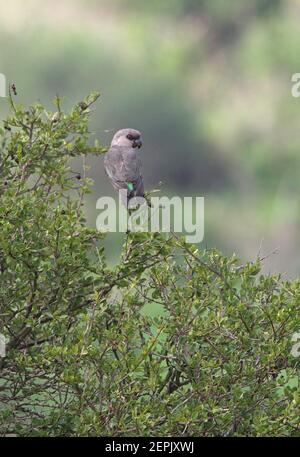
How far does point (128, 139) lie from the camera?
705 centimetres

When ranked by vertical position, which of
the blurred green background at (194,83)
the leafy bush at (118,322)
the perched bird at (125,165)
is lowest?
the leafy bush at (118,322)

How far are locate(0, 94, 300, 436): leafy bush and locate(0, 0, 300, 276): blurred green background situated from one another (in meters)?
23.5

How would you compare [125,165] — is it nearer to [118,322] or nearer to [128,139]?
[128,139]

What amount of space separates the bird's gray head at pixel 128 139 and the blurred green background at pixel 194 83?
21.5 meters

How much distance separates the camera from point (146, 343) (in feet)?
15.5

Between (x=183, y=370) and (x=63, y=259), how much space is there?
0.58 m

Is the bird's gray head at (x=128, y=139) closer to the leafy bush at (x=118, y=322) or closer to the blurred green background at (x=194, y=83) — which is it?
the leafy bush at (x=118, y=322)

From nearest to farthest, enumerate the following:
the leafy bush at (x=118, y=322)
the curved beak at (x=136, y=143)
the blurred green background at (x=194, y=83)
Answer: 1. the leafy bush at (x=118, y=322)
2. the curved beak at (x=136, y=143)
3. the blurred green background at (x=194, y=83)

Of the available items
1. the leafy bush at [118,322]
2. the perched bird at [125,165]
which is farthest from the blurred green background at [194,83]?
the leafy bush at [118,322]

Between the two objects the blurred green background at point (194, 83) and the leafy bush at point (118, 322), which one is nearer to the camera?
the leafy bush at point (118, 322)

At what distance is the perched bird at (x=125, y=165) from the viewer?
633cm

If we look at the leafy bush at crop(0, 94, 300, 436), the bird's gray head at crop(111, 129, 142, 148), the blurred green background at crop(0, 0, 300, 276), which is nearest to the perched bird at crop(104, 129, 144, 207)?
the bird's gray head at crop(111, 129, 142, 148)

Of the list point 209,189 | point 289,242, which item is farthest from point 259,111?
point 289,242

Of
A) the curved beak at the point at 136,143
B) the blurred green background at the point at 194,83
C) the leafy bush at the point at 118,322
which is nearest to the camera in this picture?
the leafy bush at the point at 118,322
